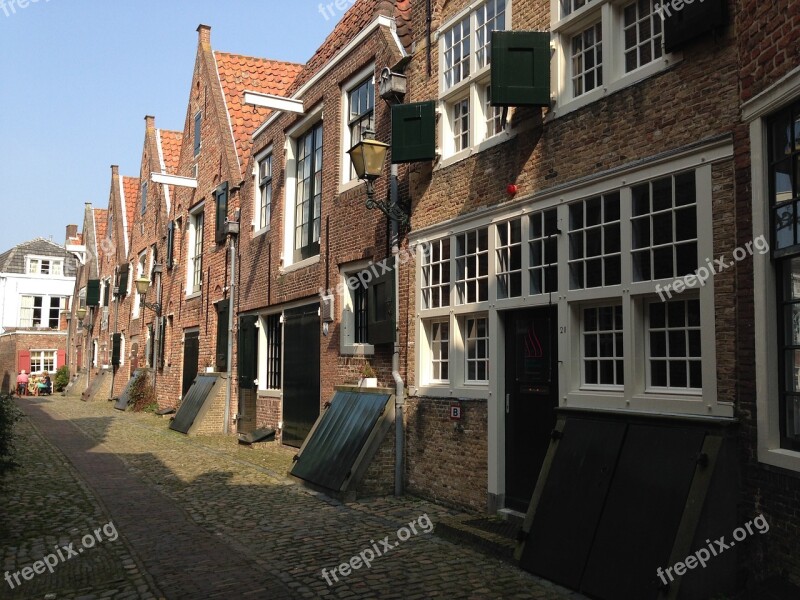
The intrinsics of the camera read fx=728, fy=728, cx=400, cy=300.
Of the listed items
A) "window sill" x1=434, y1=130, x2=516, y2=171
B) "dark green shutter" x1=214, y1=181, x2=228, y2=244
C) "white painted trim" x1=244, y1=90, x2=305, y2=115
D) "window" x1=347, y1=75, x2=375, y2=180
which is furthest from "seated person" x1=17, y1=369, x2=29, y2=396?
"window sill" x1=434, y1=130, x2=516, y2=171

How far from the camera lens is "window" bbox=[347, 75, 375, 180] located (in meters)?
11.6

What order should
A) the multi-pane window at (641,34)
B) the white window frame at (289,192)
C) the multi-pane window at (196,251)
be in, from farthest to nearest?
the multi-pane window at (196,251) → the white window frame at (289,192) → the multi-pane window at (641,34)

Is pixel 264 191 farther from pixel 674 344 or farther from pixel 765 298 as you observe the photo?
pixel 765 298

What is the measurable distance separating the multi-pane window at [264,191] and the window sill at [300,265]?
1600 millimetres

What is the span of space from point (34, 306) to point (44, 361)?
15.0ft

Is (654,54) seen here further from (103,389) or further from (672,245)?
(103,389)

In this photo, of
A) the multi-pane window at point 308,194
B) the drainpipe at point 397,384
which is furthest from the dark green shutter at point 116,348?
the drainpipe at point 397,384

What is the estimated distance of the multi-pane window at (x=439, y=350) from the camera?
9.27 m

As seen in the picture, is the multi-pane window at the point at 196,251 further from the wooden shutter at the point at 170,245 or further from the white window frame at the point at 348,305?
the white window frame at the point at 348,305

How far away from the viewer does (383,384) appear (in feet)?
33.9

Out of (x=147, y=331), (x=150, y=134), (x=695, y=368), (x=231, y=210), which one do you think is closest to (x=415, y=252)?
(x=695, y=368)

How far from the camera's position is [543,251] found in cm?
747

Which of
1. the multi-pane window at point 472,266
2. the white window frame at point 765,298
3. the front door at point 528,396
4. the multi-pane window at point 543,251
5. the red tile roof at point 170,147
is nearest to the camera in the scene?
the white window frame at point 765,298

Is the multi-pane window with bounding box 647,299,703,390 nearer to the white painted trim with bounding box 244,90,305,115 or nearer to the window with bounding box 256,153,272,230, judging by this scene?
the white painted trim with bounding box 244,90,305,115
